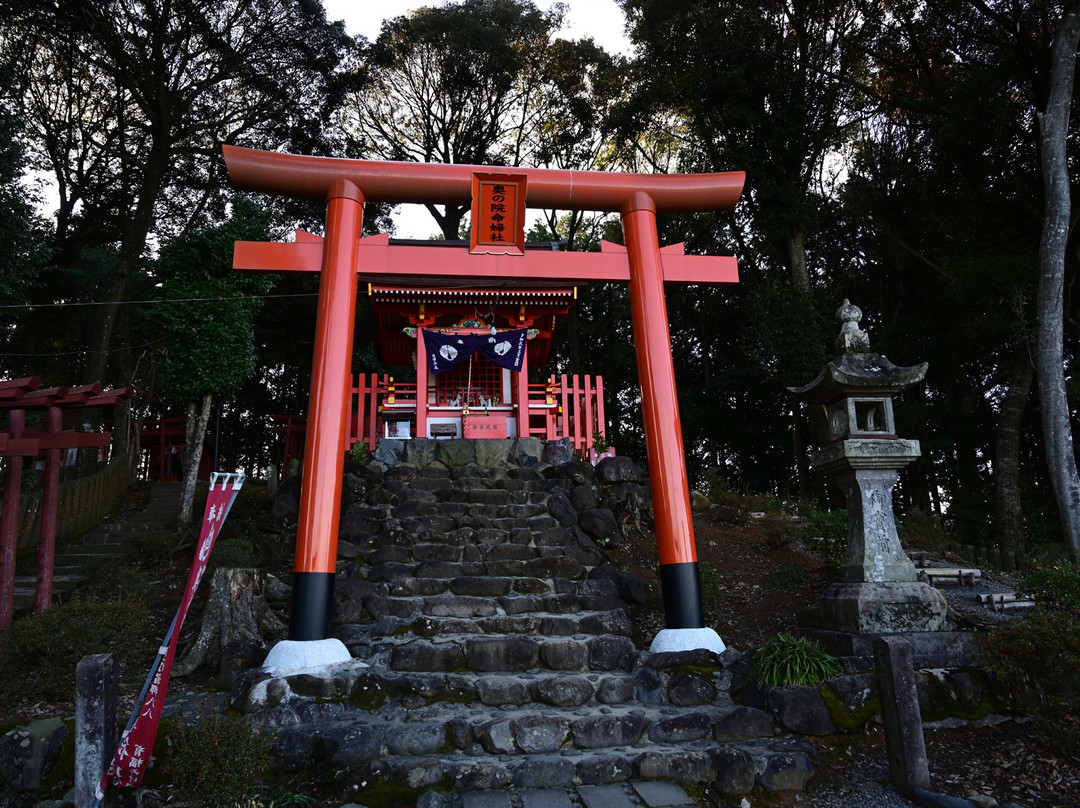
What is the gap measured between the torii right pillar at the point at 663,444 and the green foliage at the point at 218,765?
3181 mm

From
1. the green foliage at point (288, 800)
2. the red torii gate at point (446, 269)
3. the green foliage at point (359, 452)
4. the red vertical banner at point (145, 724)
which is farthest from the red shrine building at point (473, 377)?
the green foliage at point (288, 800)

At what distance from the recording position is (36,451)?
6219mm

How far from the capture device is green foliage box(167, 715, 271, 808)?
3.41 m

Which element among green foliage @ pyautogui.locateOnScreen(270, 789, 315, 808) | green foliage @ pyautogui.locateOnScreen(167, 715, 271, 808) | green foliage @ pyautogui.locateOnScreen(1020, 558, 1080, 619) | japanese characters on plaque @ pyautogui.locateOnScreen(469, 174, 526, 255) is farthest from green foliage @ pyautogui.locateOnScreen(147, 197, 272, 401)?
green foliage @ pyautogui.locateOnScreen(1020, 558, 1080, 619)

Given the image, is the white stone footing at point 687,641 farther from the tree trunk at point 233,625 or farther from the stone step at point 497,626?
the tree trunk at point 233,625

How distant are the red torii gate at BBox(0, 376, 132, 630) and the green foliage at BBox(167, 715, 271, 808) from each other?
3635 mm

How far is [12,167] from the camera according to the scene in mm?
10469

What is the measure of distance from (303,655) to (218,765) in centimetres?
157

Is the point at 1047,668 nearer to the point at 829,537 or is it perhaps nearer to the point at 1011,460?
the point at 829,537

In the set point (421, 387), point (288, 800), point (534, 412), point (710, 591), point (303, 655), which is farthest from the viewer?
point (534, 412)

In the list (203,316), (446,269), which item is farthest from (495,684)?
(203,316)

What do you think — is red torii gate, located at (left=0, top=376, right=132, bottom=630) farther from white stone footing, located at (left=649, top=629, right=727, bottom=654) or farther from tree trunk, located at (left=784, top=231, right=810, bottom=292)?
→ tree trunk, located at (left=784, top=231, right=810, bottom=292)

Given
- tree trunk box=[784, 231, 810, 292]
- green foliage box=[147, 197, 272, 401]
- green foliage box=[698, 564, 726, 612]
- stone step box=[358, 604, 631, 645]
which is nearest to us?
stone step box=[358, 604, 631, 645]

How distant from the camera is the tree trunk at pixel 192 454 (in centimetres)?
1072
